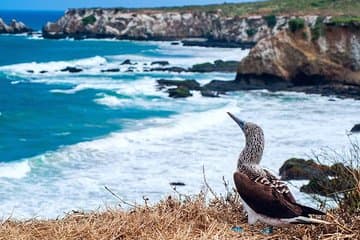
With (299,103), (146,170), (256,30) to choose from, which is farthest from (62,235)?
(256,30)

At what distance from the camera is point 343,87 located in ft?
141

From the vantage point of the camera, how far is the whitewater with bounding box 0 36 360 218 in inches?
797

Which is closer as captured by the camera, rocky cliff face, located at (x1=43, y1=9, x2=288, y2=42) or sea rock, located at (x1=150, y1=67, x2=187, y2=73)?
sea rock, located at (x1=150, y1=67, x2=187, y2=73)

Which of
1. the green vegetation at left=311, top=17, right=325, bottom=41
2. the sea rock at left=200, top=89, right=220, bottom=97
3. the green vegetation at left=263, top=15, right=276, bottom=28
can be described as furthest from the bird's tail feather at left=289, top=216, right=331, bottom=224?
the green vegetation at left=263, top=15, right=276, bottom=28

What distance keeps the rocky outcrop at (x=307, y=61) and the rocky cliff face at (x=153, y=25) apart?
46203 millimetres

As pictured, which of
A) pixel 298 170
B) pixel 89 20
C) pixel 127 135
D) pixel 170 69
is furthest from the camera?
pixel 89 20

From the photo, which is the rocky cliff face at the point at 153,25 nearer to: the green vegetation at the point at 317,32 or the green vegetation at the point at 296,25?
the green vegetation at the point at 296,25

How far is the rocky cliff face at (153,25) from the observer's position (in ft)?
316

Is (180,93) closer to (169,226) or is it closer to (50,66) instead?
(50,66)

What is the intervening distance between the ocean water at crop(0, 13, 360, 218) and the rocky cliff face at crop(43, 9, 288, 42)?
4118 centimetres

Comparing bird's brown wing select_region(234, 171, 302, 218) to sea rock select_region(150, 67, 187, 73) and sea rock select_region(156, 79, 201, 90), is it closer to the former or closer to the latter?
sea rock select_region(156, 79, 201, 90)

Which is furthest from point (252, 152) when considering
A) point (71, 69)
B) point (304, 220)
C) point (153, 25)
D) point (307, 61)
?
point (153, 25)

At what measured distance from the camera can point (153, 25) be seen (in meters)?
103

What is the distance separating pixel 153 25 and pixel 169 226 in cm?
9753
